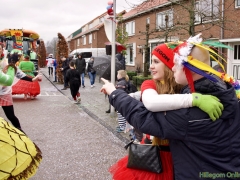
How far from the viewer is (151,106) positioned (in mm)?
1790

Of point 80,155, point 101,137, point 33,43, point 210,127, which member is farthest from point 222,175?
point 33,43

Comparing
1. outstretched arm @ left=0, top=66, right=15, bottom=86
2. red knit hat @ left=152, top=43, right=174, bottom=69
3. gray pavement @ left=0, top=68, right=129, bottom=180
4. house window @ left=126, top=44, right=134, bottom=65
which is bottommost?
gray pavement @ left=0, top=68, right=129, bottom=180

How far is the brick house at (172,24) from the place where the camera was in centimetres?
1153

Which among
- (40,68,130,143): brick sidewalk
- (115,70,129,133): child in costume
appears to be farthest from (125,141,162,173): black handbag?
(115,70,129,133): child in costume

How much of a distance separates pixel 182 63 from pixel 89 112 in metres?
8.58

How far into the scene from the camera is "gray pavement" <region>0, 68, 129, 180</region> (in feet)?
16.0

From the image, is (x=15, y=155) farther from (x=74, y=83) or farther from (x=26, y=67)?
(x=26, y=67)

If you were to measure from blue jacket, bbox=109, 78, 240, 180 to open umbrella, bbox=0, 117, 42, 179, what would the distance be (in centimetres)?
156

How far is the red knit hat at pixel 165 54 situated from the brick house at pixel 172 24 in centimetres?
700

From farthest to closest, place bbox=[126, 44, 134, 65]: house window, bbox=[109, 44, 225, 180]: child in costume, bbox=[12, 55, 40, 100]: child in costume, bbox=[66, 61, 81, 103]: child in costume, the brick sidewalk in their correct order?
bbox=[126, 44, 134, 65]: house window < bbox=[12, 55, 40, 100]: child in costume < bbox=[66, 61, 81, 103]: child in costume < the brick sidewalk < bbox=[109, 44, 225, 180]: child in costume

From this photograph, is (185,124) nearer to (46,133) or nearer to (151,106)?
(151,106)

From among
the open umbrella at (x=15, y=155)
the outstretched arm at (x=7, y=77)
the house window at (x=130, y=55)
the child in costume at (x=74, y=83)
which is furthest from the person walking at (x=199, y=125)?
the house window at (x=130, y=55)

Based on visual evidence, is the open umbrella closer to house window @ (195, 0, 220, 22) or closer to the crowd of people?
the crowd of people

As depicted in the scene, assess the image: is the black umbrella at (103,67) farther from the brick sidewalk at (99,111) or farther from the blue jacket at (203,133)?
the blue jacket at (203,133)
